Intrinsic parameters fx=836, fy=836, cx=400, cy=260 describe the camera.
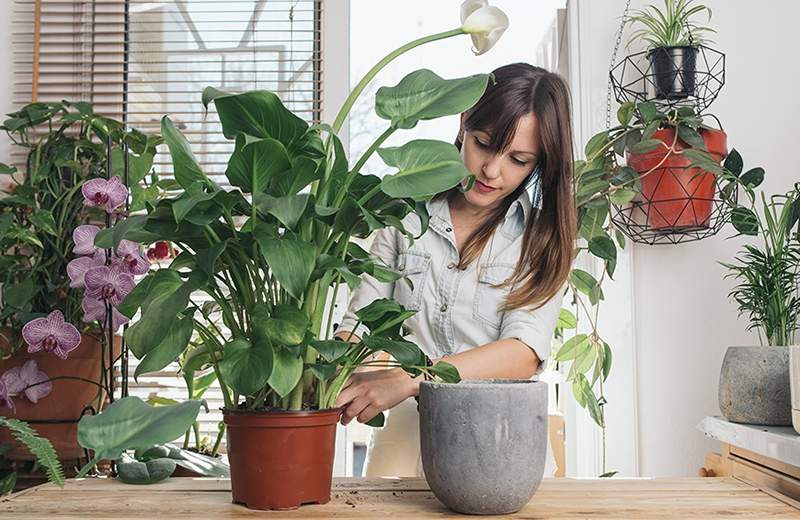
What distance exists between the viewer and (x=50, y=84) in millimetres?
2578

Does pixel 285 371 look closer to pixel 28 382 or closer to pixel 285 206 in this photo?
pixel 285 206

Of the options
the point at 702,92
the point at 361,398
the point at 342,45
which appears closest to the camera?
the point at 361,398

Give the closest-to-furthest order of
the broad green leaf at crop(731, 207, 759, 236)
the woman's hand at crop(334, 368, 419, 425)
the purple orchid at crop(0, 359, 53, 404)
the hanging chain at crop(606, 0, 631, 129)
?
the woman's hand at crop(334, 368, 419, 425) → the purple orchid at crop(0, 359, 53, 404) → the broad green leaf at crop(731, 207, 759, 236) → the hanging chain at crop(606, 0, 631, 129)

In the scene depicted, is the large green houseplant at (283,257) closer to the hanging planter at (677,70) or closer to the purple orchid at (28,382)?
the purple orchid at (28,382)

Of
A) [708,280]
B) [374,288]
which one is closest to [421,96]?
[374,288]

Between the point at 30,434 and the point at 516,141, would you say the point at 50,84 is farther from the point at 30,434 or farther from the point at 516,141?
the point at 30,434

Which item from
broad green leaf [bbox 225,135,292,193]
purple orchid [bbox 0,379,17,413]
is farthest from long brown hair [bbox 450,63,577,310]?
purple orchid [bbox 0,379,17,413]

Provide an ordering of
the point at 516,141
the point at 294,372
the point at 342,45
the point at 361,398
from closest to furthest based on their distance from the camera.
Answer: the point at 294,372 → the point at 361,398 → the point at 516,141 → the point at 342,45

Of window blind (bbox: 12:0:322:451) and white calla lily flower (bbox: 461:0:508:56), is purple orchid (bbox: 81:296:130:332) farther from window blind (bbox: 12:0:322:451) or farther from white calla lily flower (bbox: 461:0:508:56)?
window blind (bbox: 12:0:322:451)

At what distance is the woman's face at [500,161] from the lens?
4.81 feet

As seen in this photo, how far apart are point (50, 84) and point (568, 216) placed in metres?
1.80

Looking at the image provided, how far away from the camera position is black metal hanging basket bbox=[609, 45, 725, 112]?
6.86 ft

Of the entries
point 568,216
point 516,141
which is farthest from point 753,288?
point 516,141

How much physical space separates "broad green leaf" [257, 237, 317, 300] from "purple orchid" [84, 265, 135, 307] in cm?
70
